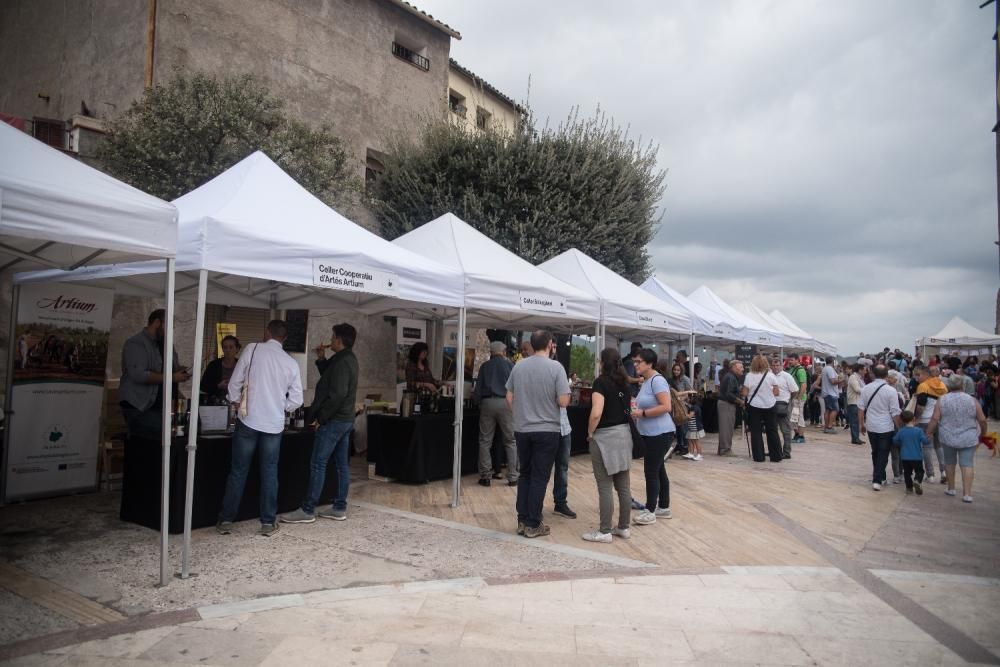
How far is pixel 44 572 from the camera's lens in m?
4.47

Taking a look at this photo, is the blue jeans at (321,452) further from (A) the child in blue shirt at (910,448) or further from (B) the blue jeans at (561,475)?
(A) the child in blue shirt at (910,448)

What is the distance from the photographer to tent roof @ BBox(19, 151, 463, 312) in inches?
187

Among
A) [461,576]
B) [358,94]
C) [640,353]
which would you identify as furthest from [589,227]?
[461,576]

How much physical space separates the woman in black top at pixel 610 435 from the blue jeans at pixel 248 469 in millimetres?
2697

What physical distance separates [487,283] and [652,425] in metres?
2.38

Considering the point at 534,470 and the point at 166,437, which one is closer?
the point at 166,437

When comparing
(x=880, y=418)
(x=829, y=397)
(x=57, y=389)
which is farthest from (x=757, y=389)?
(x=57, y=389)

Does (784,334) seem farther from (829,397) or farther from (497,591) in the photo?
(497,591)

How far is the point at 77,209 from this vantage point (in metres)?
3.67

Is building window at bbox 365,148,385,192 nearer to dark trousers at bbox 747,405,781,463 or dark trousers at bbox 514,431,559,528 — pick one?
dark trousers at bbox 747,405,781,463

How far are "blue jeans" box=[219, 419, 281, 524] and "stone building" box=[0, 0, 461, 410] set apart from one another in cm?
743

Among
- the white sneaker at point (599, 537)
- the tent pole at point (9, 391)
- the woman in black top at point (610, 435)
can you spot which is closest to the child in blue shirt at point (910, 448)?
the woman in black top at point (610, 435)

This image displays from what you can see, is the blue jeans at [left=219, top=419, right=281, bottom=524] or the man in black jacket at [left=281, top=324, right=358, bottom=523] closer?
the blue jeans at [left=219, top=419, right=281, bottom=524]

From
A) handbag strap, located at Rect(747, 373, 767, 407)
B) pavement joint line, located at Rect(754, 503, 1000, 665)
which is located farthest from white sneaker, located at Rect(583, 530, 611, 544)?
handbag strap, located at Rect(747, 373, 767, 407)
